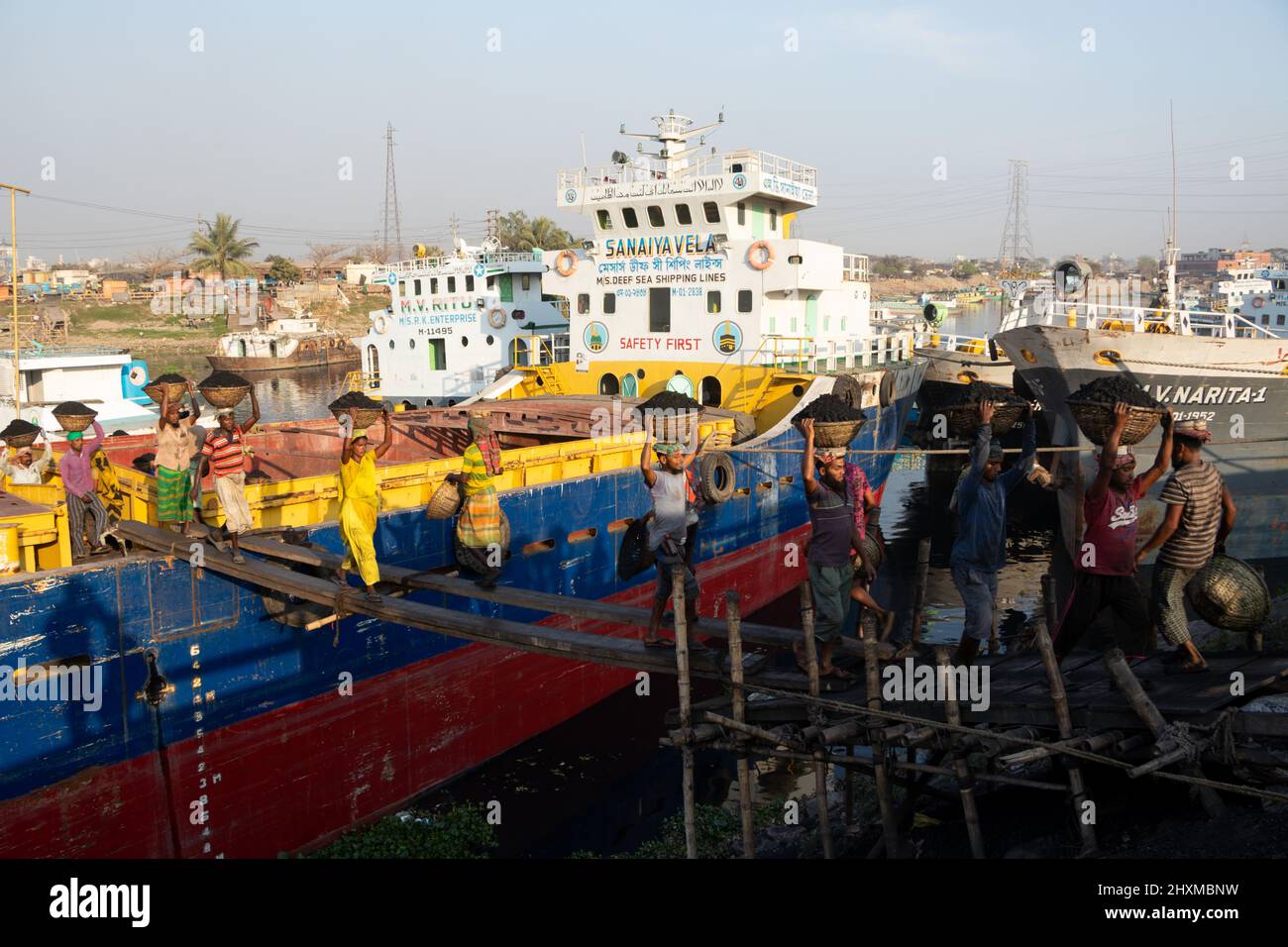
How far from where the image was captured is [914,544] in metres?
26.2

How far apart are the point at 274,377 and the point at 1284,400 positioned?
6135 cm

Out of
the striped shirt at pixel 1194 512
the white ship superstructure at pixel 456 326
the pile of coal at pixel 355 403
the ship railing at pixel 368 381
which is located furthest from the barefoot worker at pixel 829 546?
the ship railing at pixel 368 381

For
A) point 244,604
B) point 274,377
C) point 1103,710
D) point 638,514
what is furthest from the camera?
point 274,377

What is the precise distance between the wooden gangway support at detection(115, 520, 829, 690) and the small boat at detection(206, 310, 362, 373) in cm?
6059

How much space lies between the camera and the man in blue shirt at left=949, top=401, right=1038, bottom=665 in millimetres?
7250

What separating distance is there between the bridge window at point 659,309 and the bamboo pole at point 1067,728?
49.8 ft

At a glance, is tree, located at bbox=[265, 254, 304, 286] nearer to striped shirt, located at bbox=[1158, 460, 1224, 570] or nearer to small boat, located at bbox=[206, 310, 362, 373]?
small boat, located at bbox=[206, 310, 362, 373]

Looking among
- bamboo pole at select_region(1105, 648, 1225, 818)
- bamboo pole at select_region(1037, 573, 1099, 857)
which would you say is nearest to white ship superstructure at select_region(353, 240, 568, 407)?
bamboo pole at select_region(1037, 573, 1099, 857)

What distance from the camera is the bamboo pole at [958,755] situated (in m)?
6.01

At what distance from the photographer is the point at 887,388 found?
22.5m

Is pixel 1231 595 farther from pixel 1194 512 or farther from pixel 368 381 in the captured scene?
pixel 368 381

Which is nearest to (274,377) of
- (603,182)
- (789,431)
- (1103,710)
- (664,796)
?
(603,182)

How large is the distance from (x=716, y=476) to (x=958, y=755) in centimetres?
966
